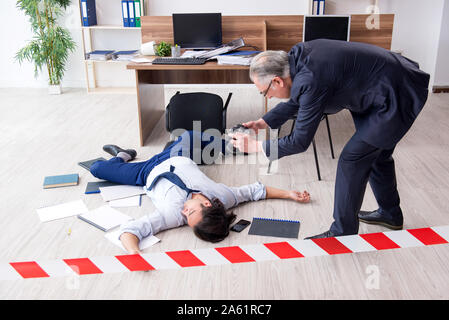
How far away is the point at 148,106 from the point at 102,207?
1528 millimetres

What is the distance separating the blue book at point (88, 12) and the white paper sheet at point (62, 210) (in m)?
3.18

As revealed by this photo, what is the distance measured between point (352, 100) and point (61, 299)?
1479 mm

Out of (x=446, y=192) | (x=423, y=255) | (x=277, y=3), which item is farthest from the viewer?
(x=277, y=3)

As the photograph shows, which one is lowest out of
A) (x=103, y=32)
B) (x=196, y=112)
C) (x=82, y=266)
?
(x=82, y=266)

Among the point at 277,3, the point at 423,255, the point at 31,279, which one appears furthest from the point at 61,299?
the point at 277,3

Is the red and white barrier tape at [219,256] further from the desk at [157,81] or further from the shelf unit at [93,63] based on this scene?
the shelf unit at [93,63]

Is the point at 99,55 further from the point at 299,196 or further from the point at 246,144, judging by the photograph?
the point at 246,144

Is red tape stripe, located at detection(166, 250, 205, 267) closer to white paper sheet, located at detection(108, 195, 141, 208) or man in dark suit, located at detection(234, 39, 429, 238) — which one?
man in dark suit, located at detection(234, 39, 429, 238)

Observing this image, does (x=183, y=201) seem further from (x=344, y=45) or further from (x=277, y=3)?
(x=277, y=3)

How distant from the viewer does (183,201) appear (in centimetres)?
247

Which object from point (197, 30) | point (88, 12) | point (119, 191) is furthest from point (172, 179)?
point (88, 12)

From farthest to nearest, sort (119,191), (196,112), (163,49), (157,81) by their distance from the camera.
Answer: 1. (157,81)
2. (163,49)
3. (196,112)
4. (119,191)

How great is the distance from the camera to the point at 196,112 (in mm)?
3609

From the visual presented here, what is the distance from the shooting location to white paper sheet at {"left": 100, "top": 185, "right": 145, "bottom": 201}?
9.27 feet
